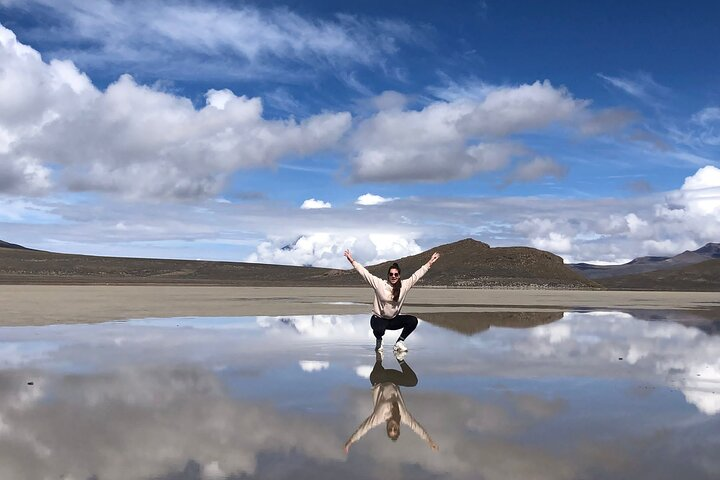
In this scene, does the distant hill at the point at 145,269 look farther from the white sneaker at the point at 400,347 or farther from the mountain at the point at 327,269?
the white sneaker at the point at 400,347

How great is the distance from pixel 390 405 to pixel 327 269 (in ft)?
498

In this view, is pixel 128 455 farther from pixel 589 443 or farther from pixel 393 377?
pixel 393 377

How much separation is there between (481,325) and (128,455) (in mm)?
15744

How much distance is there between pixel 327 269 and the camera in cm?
15950

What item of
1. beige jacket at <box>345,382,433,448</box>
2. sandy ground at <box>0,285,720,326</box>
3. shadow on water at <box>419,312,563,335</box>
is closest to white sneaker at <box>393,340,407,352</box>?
beige jacket at <box>345,382,433,448</box>

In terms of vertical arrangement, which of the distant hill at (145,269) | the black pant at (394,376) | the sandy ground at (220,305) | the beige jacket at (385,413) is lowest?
the beige jacket at (385,413)

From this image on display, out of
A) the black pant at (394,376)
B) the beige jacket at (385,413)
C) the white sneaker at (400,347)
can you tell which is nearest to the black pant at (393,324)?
the white sneaker at (400,347)

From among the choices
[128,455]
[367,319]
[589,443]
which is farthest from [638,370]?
[367,319]

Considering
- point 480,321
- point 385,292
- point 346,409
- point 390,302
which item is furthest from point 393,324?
point 480,321

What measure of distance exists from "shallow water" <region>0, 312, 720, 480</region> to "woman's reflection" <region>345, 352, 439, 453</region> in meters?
0.07

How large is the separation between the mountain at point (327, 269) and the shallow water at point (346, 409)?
12388 cm

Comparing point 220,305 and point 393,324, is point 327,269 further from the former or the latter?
point 393,324

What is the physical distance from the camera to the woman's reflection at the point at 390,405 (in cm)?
668

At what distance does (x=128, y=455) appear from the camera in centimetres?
581
